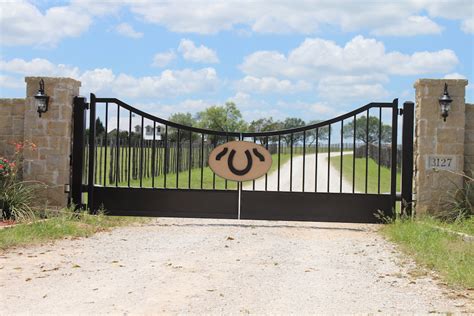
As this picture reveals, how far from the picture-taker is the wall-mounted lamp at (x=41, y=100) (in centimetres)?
1041

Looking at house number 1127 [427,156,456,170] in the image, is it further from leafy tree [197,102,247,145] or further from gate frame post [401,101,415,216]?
leafy tree [197,102,247,145]

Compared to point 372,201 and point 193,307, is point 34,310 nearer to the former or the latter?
point 193,307

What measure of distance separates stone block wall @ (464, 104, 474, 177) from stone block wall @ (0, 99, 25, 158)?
7.81 metres

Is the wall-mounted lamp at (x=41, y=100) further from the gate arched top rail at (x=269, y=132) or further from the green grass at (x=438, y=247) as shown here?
the green grass at (x=438, y=247)

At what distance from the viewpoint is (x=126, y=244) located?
8227 mm

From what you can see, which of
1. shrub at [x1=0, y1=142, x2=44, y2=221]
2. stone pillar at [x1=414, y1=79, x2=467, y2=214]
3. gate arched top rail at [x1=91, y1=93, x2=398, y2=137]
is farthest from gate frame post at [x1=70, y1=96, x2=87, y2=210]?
stone pillar at [x1=414, y1=79, x2=467, y2=214]

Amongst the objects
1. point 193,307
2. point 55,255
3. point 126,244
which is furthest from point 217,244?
point 193,307

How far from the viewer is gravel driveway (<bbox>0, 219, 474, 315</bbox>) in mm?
5090

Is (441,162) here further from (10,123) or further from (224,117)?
(224,117)

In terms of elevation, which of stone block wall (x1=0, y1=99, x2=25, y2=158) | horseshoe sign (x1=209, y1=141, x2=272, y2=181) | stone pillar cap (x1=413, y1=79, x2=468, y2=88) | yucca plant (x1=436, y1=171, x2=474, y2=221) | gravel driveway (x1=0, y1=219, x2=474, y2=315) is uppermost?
stone pillar cap (x1=413, y1=79, x2=468, y2=88)

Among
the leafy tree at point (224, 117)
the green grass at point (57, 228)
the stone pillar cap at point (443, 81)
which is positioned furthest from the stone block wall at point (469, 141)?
the leafy tree at point (224, 117)

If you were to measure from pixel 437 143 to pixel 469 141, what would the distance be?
664 millimetres

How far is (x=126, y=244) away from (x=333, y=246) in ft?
9.42

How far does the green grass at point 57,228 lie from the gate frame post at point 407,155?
4775mm
